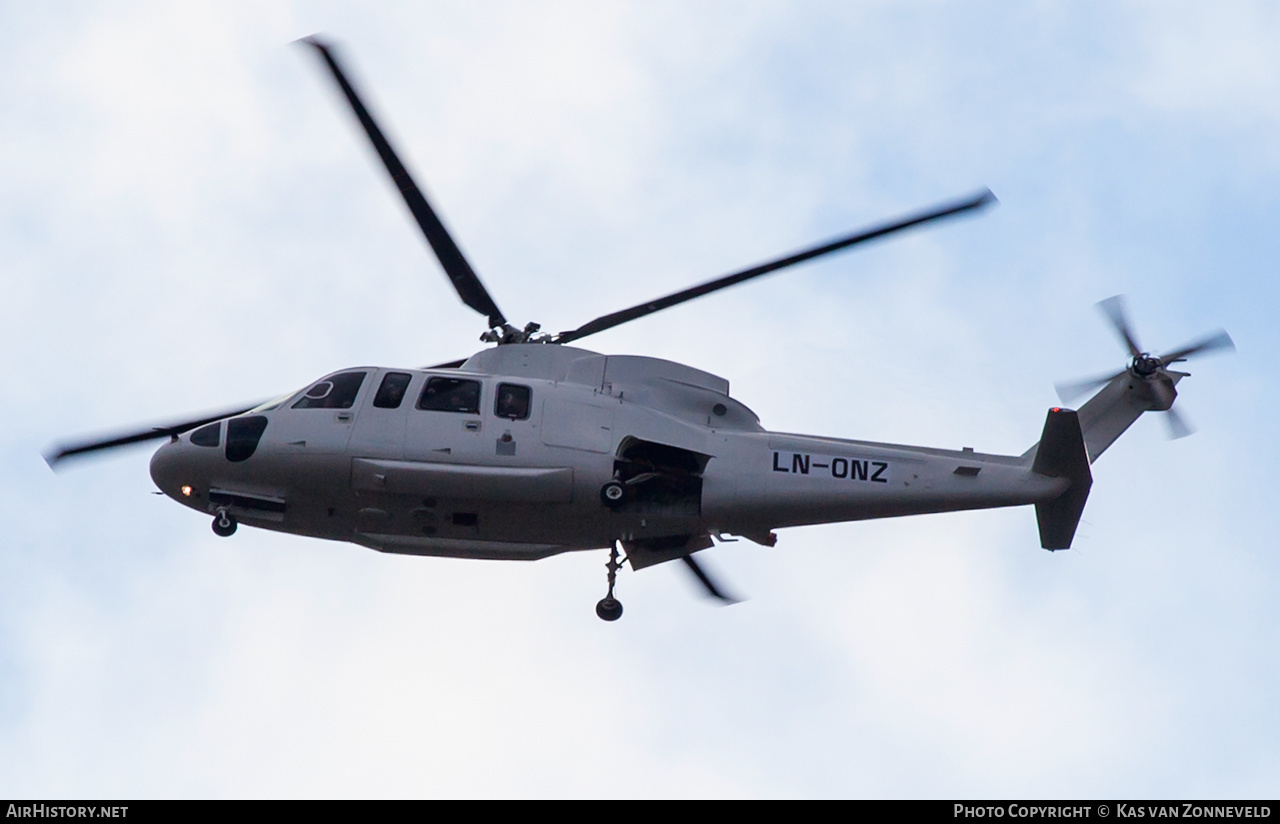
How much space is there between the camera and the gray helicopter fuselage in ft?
74.0

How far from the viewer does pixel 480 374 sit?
23.6 metres

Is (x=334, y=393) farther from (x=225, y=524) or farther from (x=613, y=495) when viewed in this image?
(x=613, y=495)

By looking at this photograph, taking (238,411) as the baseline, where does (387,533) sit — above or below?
below

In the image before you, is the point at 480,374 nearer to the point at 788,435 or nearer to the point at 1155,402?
the point at 788,435

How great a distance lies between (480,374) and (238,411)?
331cm

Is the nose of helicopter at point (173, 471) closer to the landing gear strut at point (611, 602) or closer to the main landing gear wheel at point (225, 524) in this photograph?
the main landing gear wheel at point (225, 524)

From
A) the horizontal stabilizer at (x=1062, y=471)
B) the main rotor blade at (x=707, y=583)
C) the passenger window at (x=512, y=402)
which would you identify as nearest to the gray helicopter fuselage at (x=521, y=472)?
the passenger window at (x=512, y=402)

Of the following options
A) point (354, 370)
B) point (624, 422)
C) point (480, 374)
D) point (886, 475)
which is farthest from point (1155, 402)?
point (354, 370)

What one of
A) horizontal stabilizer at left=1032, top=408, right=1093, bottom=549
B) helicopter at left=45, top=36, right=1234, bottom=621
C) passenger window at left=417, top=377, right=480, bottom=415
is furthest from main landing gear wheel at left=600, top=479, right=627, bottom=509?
horizontal stabilizer at left=1032, top=408, right=1093, bottom=549

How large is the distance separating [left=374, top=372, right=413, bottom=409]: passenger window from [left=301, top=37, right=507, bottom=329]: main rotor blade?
61.9 inches

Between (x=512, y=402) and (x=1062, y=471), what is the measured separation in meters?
7.01

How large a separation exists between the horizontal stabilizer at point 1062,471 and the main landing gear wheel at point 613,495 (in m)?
5.22

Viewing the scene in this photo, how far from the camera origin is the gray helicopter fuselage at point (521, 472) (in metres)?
22.6

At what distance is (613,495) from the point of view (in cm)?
2250
